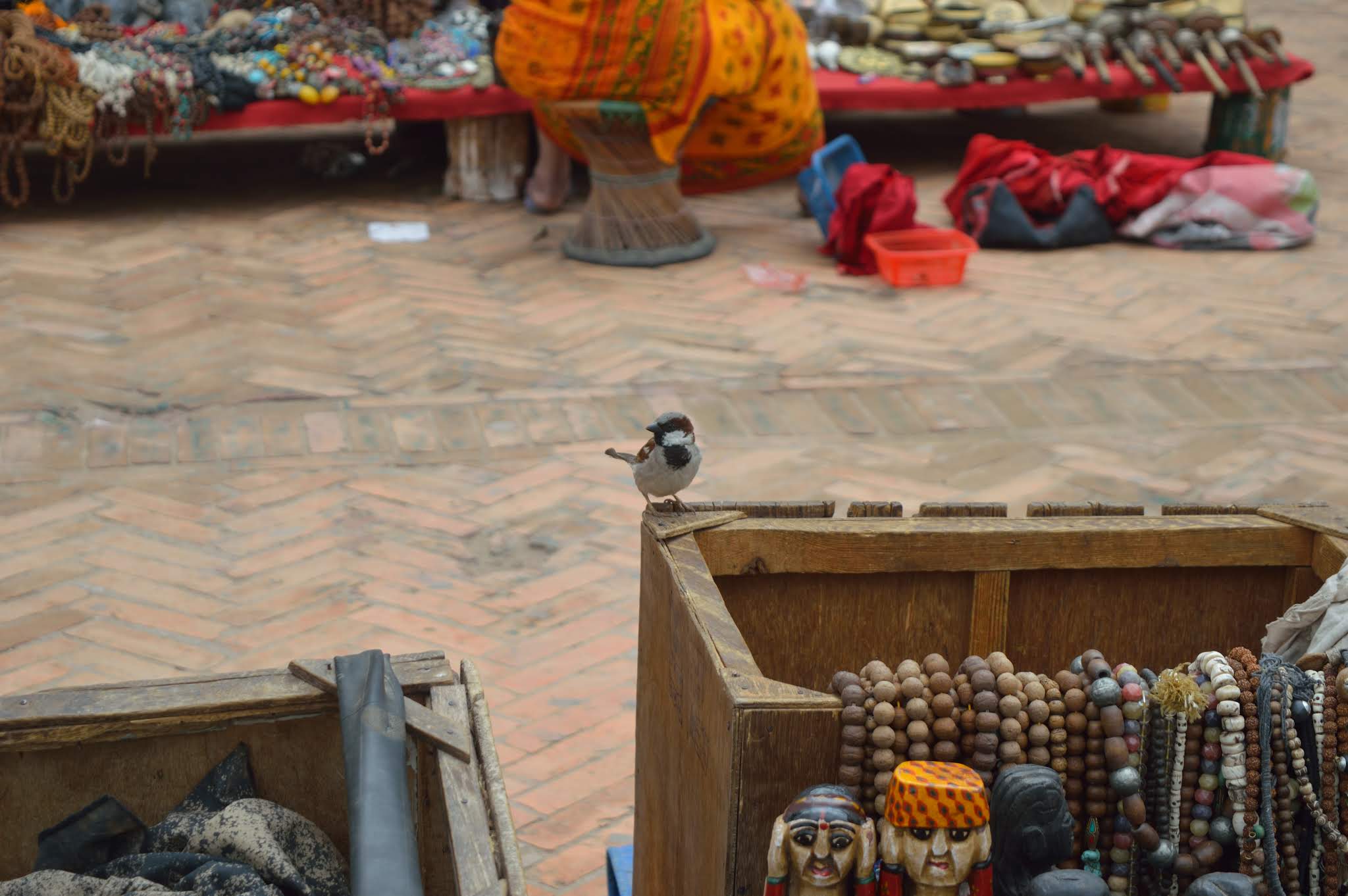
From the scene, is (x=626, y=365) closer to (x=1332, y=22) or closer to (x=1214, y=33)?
(x=1214, y=33)

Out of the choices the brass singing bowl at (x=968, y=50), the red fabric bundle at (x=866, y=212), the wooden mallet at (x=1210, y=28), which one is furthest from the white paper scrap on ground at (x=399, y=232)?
the wooden mallet at (x=1210, y=28)

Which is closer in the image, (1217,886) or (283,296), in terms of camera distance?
(1217,886)

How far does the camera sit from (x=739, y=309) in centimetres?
573

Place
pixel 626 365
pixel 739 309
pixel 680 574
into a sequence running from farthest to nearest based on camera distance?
pixel 739 309 < pixel 626 365 < pixel 680 574

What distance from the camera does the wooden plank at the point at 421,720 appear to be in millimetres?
1824

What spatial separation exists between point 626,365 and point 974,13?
11.4 feet

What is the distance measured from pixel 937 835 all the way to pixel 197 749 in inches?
37.6

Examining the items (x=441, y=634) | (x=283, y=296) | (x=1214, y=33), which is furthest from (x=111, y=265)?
(x=1214, y=33)

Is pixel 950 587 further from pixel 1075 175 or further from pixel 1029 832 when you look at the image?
pixel 1075 175

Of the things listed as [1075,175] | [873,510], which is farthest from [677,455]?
[1075,175]

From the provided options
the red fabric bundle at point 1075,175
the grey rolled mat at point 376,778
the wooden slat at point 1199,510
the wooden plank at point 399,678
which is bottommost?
the red fabric bundle at point 1075,175

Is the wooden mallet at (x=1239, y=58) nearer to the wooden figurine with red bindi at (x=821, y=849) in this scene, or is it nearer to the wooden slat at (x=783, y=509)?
the wooden slat at (x=783, y=509)

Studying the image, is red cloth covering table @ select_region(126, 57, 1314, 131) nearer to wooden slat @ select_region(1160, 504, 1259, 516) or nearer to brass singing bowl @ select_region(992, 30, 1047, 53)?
A: brass singing bowl @ select_region(992, 30, 1047, 53)

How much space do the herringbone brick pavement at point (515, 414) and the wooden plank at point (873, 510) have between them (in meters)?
0.95
